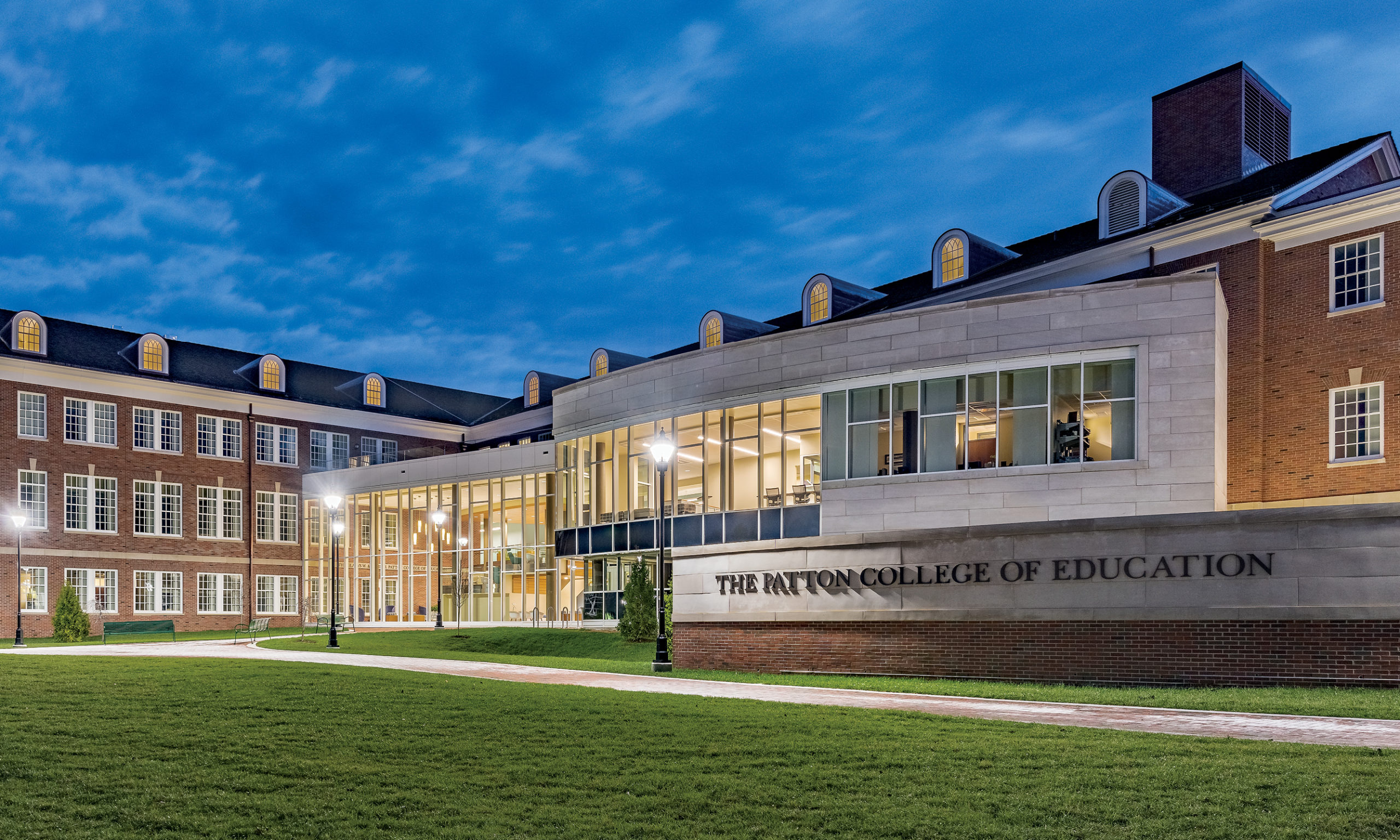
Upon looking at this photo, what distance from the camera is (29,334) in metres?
50.4

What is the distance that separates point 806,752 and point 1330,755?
16.5 ft

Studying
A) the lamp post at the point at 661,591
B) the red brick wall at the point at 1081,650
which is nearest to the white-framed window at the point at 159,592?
the lamp post at the point at 661,591

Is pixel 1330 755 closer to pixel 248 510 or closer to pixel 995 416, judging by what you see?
pixel 995 416

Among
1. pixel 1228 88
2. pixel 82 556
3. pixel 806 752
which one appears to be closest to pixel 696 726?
pixel 806 752

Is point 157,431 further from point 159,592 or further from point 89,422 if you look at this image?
point 159,592

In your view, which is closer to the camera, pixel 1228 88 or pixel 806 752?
pixel 806 752

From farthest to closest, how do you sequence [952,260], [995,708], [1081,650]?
[952,260]
[1081,650]
[995,708]

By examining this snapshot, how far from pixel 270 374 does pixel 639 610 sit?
34369 millimetres

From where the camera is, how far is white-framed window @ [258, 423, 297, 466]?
58438mm

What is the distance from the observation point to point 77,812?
8953mm

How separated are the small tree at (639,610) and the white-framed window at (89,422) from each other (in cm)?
3129

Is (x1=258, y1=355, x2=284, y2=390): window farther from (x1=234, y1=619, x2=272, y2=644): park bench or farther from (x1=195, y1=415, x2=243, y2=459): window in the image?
(x1=234, y1=619, x2=272, y2=644): park bench

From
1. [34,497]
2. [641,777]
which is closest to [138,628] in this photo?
[34,497]

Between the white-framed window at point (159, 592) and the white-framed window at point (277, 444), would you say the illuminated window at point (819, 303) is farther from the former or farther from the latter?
the white-framed window at point (159, 592)
